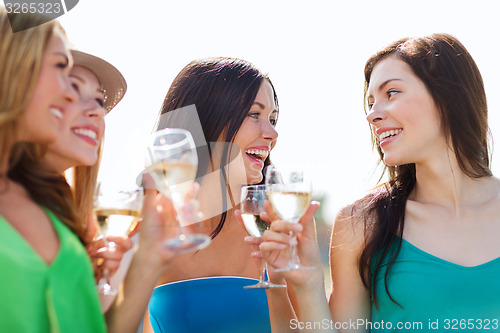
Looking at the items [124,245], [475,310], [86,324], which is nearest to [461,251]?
[475,310]

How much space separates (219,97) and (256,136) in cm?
43

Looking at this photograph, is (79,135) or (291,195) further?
(291,195)

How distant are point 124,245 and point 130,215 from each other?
0.52ft

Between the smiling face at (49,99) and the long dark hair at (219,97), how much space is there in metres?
1.89

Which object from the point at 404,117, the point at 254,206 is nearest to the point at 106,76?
the point at 254,206

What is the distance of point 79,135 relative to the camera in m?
2.31

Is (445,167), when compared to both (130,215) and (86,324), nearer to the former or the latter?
(130,215)

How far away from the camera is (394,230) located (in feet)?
12.1

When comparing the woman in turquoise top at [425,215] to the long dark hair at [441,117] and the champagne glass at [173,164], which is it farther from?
the champagne glass at [173,164]

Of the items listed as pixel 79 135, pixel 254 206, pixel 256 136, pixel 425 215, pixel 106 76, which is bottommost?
pixel 425 215

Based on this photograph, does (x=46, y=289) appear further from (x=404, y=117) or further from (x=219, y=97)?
(x=404, y=117)

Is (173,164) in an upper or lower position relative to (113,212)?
upper

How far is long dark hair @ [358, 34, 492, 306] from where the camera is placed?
3.64 meters

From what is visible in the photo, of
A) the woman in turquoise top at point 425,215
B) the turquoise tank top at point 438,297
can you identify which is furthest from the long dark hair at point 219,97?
the turquoise tank top at point 438,297
